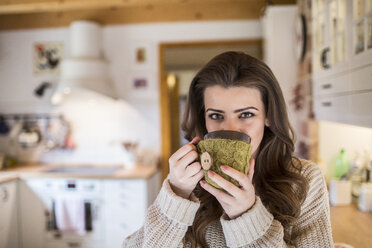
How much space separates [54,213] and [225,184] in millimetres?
2624

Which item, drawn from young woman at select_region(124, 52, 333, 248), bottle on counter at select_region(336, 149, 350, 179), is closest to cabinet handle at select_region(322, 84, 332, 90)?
bottle on counter at select_region(336, 149, 350, 179)

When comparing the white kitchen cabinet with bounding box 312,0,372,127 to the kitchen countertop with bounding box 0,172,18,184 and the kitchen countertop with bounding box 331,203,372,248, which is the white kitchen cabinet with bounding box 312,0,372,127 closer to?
the kitchen countertop with bounding box 331,203,372,248

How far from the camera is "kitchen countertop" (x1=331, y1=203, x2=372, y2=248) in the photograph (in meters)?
1.32

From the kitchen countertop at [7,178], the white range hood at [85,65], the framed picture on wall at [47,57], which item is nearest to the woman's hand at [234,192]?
the white range hood at [85,65]

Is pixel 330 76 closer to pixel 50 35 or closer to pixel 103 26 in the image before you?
pixel 103 26

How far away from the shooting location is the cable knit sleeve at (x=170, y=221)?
2.66 ft

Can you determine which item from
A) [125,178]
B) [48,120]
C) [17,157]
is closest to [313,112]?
[125,178]

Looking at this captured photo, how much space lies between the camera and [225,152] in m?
0.73

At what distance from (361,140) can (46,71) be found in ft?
10.4

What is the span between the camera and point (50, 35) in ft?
11.1

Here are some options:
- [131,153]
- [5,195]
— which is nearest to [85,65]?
[131,153]

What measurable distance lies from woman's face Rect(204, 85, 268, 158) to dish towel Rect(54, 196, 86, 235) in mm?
2264

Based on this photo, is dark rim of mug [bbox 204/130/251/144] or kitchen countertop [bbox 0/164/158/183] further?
kitchen countertop [bbox 0/164/158/183]

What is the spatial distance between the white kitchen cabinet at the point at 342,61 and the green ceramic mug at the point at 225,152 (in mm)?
817
